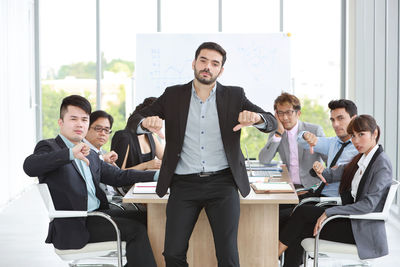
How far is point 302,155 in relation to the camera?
4547mm

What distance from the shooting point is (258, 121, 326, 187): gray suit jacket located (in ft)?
14.8

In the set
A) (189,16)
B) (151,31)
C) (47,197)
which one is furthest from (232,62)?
(47,197)

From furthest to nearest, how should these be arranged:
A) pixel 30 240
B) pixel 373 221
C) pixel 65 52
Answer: pixel 65 52
pixel 30 240
pixel 373 221

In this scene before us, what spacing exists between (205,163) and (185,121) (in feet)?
0.83

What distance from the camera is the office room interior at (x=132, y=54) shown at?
686cm

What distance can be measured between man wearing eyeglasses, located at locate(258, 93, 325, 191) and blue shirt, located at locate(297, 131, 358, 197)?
0.45 ft

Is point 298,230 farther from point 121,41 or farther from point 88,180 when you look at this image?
point 121,41

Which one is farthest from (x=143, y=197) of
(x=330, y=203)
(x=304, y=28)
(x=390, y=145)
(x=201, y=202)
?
(x=304, y=28)

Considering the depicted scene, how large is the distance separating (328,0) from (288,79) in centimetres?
149

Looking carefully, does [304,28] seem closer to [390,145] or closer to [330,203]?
[390,145]

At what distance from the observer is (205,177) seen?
3.05 meters

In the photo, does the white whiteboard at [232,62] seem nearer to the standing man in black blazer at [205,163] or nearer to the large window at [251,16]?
the large window at [251,16]

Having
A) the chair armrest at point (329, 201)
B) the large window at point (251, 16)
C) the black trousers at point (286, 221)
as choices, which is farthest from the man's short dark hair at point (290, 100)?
the large window at point (251, 16)

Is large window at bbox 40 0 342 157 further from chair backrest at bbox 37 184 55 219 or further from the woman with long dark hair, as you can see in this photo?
chair backrest at bbox 37 184 55 219
